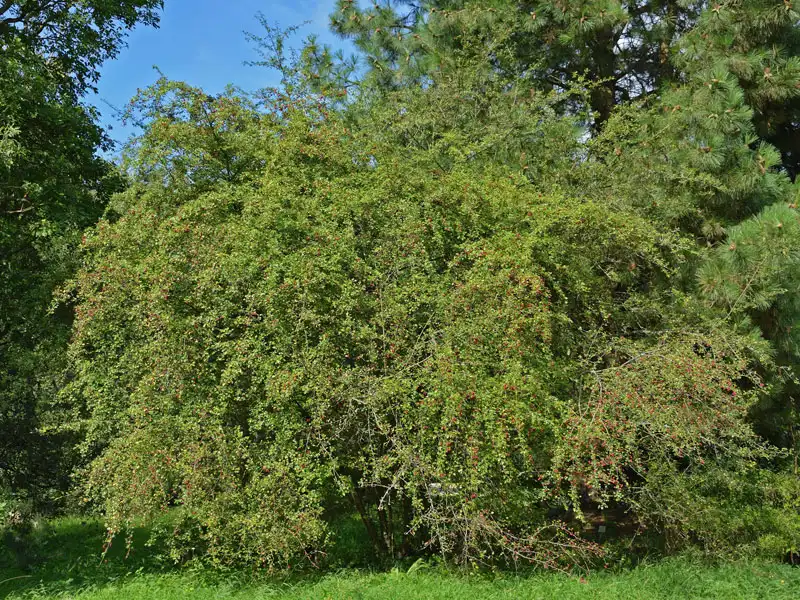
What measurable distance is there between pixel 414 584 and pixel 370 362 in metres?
2.20

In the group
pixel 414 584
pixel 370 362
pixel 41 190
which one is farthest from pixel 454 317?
pixel 41 190

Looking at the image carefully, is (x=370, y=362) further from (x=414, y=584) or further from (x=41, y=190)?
(x=41, y=190)

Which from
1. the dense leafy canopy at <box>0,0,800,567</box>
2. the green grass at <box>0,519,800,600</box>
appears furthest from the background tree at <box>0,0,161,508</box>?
the green grass at <box>0,519,800,600</box>

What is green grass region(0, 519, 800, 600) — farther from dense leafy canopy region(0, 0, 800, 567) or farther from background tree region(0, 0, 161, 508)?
background tree region(0, 0, 161, 508)

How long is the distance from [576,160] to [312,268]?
5.07 meters

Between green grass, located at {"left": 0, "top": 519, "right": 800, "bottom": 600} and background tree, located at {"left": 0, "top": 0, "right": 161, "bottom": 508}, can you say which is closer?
green grass, located at {"left": 0, "top": 519, "right": 800, "bottom": 600}

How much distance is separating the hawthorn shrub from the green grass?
0.35m

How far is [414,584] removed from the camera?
249 inches

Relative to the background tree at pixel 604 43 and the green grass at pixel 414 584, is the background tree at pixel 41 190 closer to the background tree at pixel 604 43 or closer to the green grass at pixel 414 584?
the green grass at pixel 414 584

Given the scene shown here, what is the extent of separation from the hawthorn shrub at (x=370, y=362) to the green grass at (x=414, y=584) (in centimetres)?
35

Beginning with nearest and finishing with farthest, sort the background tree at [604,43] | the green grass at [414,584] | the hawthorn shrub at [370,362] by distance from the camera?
the hawthorn shrub at [370,362], the green grass at [414,584], the background tree at [604,43]

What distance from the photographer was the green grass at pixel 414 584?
6070 mm

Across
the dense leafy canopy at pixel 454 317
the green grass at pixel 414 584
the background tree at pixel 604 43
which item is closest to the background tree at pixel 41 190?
the dense leafy canopy at pixel 454 317

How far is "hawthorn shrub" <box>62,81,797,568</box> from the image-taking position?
5.93 m
